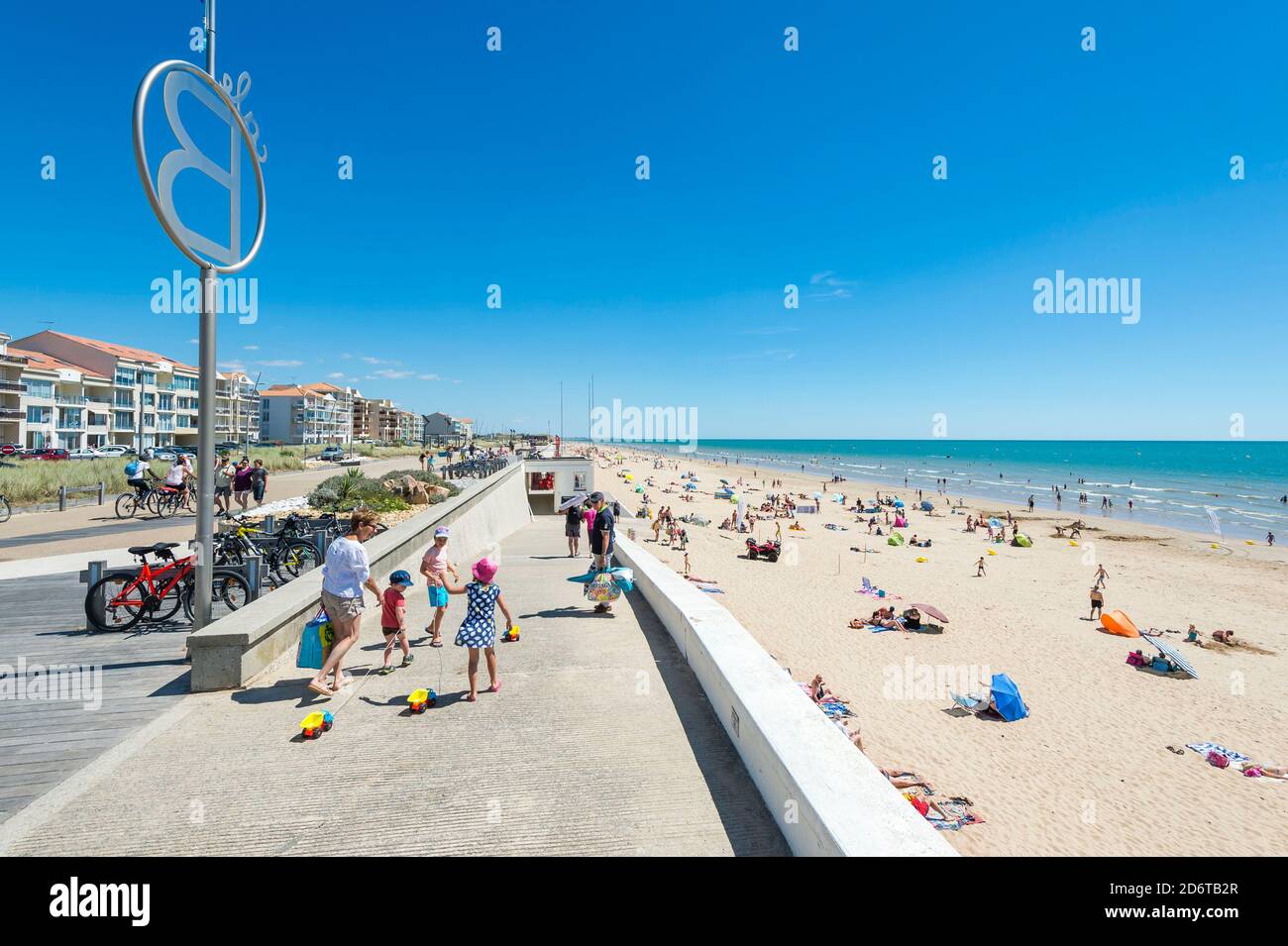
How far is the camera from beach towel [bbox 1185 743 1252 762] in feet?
28.8

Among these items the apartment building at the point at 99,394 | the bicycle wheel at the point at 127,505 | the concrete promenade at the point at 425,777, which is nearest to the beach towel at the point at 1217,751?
the concrete promenade at the point at 425,777

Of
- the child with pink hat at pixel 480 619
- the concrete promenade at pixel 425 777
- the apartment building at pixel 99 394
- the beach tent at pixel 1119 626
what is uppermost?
the apartment building at pixel 99 394

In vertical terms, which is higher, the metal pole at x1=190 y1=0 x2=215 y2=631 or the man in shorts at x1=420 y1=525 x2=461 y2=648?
the metal pole at x1=190 y1=0 x2=215 y2=631

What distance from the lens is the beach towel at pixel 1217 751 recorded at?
8764 millimetres

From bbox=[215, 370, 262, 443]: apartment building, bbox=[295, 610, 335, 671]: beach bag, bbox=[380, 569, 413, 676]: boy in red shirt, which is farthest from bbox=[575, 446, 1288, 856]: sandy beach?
bbox=[215, 370, 262, 443]: apartment building

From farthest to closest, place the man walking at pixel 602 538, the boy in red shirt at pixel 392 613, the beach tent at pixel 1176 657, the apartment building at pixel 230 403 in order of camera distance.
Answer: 1. the apartment building at pixel 230 403
2. the beach tent at pixel 1176 657
3. the man walking at pixel 602 538
4. the boy in red shirt at pixel 392 613

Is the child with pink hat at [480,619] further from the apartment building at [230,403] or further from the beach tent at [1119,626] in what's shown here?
the apartment building at [230,403]

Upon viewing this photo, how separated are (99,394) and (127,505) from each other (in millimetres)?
58877

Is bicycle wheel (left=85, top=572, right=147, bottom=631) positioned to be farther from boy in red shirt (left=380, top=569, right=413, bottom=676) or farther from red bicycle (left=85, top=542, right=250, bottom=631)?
boy in red shirt (left=380, top=569, right=413, bottom=676)

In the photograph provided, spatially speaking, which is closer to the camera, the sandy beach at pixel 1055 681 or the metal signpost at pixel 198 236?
the metal signpost at pixel 198 236

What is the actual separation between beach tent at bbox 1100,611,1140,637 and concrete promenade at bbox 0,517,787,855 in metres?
15.1

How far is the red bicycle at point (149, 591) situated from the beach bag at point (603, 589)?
391 cm

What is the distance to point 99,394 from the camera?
58.5 meters
